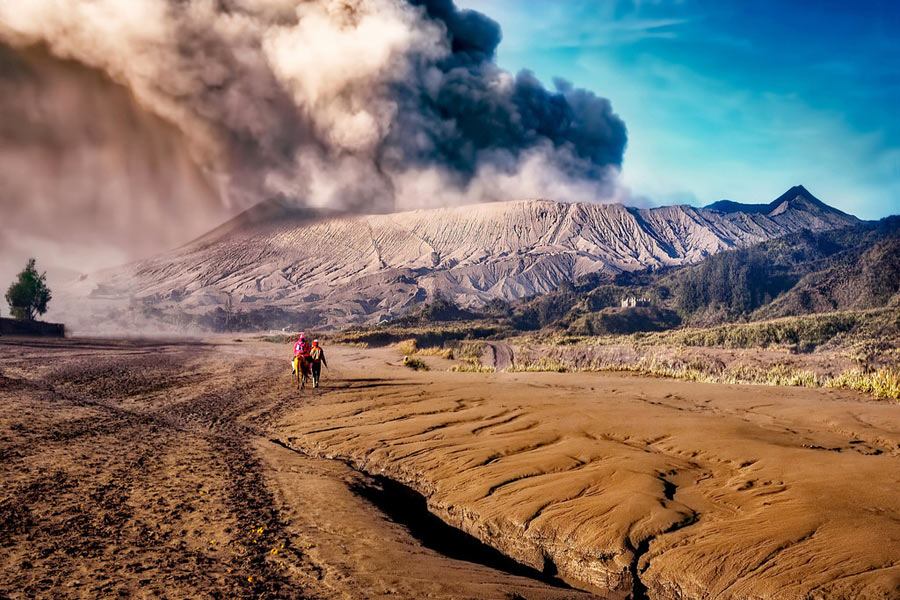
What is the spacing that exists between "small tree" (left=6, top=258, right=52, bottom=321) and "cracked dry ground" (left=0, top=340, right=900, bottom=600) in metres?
42.4

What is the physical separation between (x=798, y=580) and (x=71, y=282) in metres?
127

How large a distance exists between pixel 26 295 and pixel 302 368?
42.3 m

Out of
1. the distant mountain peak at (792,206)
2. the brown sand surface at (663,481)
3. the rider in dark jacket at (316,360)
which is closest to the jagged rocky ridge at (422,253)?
the distant mountain peak at (792,206)

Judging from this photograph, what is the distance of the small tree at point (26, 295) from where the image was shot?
Result: 43344 millimetres

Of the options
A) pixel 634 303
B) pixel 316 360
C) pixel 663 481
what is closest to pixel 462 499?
pixel 663 481

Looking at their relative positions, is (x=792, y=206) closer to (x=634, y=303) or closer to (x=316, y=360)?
(x=634, y=303)

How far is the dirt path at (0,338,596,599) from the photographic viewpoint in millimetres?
3443

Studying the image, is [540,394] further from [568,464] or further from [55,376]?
[55,376]

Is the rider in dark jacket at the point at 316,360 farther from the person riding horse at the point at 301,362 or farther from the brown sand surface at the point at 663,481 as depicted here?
the brown sand surface at the point at 663,481

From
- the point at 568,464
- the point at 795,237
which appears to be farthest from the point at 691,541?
the point at 795,237

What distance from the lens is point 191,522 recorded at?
4.54m

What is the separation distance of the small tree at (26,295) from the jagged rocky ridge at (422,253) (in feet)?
71.4

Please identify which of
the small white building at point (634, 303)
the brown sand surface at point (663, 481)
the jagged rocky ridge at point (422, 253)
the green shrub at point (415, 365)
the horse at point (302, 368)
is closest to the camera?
the brown sand surface at point (663, 481)

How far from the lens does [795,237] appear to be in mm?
56844
